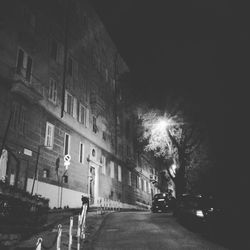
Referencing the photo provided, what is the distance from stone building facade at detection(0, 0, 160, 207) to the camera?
59.3 ft

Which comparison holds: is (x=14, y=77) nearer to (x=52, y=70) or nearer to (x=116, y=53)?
(x=52, y=70)

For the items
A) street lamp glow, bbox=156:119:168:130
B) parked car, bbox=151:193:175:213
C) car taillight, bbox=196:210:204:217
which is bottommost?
car taillight, bbox=196:210:204:217

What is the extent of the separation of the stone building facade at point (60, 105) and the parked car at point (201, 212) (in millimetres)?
8370

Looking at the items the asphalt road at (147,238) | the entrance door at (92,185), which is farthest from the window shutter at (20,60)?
the entrance door at (92,185)

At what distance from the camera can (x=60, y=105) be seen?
918 inches

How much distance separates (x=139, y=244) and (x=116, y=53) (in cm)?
3418

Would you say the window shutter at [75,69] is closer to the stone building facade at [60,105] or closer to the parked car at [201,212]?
the stone building facade at [60,105]

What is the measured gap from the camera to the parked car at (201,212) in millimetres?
14445

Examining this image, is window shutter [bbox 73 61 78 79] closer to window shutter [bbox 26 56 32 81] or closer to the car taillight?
window shutter [bbox 26 56 32 81]

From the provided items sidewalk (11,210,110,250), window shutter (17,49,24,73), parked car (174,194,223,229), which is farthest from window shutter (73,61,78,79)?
parked car (174,194,223,229)

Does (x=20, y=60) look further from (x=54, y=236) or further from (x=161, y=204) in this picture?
(x=161, y=204)

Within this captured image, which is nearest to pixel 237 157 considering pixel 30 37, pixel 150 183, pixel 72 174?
pixel 72 174

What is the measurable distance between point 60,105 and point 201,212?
13.8 m

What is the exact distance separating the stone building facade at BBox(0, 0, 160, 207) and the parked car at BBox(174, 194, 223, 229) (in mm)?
8370
